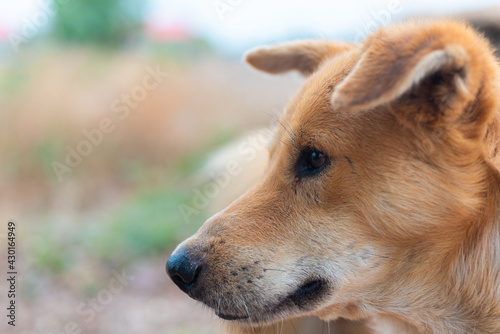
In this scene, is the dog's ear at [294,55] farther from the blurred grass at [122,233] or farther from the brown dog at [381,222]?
the blurred grass at [122,233]

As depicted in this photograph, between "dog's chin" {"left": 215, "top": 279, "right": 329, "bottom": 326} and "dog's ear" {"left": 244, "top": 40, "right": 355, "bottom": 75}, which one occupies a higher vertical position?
"dog's ear" {"left": 244, "top": 40, "right": 355, "bottom": 75}

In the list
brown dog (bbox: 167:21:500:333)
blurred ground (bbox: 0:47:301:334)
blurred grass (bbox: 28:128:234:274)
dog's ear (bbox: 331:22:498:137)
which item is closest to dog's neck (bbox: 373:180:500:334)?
brown dog (bbox: 167:21:500:333)

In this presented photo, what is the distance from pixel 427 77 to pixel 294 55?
1.11m

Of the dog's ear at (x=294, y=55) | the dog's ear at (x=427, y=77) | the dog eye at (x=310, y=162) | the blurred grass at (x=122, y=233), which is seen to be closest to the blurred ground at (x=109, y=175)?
the blurred grass at (x=122, y=233)

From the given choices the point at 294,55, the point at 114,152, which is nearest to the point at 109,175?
the point at 114,152

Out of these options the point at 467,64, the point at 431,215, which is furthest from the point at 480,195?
the point at 467,64

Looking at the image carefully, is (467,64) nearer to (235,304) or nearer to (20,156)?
(235,304)

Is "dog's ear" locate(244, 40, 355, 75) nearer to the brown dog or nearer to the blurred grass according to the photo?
the brown dog

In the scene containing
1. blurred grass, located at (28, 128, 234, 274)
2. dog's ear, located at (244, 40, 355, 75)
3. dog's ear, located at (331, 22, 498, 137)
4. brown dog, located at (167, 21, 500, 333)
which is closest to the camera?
dog's ear, located at (331, 22, 498, 137)

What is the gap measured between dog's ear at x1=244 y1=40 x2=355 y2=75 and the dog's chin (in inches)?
48.4

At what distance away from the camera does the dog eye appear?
190cm

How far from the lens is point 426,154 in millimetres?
1784

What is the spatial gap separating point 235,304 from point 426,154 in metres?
0.90

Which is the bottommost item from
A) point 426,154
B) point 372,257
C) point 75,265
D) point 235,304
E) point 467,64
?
point 75,265
